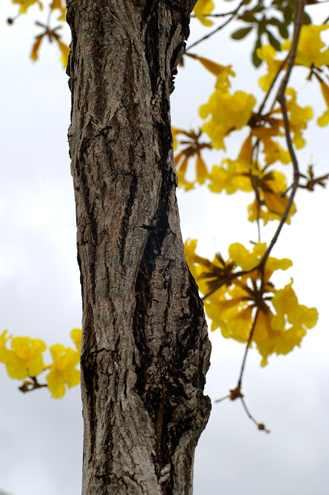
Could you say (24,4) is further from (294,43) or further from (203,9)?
(294,43)

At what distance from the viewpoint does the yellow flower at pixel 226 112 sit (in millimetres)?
826

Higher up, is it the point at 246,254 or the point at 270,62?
the point at 270,62

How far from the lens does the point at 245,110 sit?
2.72 feet

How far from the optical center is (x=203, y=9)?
980 mm

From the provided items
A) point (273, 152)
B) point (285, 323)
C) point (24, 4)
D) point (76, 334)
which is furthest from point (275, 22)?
point (76, 334)

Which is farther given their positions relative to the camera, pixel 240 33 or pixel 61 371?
pixel 240 33

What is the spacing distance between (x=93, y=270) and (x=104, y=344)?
0.29ft

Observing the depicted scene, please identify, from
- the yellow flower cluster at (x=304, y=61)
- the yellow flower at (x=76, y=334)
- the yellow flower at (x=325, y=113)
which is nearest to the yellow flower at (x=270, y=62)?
the yellow flower cluster at (x=304, y=61)

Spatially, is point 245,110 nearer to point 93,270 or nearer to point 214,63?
point 214,63

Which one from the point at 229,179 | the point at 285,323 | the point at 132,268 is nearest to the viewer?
the point at 132,268

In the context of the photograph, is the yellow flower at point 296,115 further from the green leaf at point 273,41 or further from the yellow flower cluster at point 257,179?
the green leaf at point 273,41

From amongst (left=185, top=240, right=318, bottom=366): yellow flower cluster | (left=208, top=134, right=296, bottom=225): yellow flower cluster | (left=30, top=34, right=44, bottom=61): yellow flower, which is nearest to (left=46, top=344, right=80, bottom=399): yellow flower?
(left=185, top=240, right=318, bottom=366): yellow flower cluster

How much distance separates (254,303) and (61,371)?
44 centimetres

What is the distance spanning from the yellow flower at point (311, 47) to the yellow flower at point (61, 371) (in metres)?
0.82
